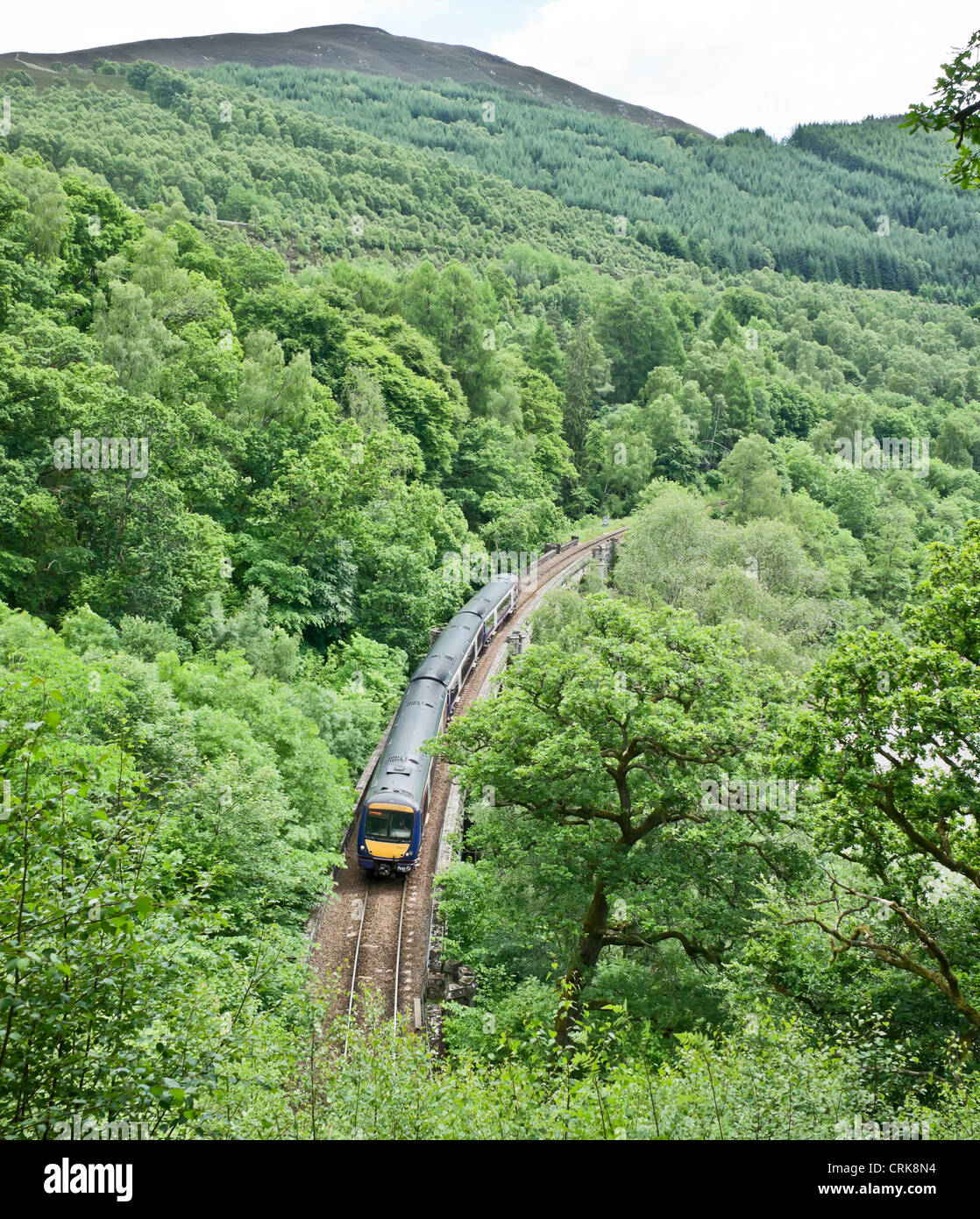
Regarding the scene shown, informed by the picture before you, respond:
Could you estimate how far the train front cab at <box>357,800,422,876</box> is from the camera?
23.9 metres

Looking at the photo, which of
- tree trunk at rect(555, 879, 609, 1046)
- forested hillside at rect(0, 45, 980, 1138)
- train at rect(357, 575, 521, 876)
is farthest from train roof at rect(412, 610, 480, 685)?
tree trunk at rect(555, 879, 609, 1046)

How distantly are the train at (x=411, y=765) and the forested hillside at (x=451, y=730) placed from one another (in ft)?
4.21

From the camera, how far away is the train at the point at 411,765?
2398 centimetres

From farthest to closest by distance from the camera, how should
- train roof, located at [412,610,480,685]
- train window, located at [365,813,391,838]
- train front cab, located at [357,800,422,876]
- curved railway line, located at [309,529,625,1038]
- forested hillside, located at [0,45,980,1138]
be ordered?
1. train roof, located at [412,610,480,685]
2. train window, located at [365,813,391,838]
3. train front cab, located at [357,800,422,876]
4. curved railway line, located at [309,529,625,1038]
5. forested hillside, located at [0,45,980,1138]

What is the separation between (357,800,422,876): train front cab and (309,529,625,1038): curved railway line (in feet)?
3.34

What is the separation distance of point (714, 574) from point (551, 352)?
43.6 metres

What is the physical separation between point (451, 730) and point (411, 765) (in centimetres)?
719

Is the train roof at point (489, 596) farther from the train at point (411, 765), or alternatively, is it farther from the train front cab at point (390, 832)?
the train front cab at point (390, 832)

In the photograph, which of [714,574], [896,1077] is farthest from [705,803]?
[714,574]

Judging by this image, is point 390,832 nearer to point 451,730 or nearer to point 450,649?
point 451,730

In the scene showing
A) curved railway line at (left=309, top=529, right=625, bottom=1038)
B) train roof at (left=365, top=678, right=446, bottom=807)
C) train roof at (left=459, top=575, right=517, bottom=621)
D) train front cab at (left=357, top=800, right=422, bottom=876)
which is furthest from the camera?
train roof at (left=459, top=575, right=517, bottom=621)

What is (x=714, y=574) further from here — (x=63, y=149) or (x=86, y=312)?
(x=63, y=149)

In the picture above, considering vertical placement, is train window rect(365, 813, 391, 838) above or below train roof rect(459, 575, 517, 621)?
below

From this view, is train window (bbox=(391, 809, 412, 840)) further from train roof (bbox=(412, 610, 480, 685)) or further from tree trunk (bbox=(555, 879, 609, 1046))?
train roof (bbox=(412, 610, 480, 685))
